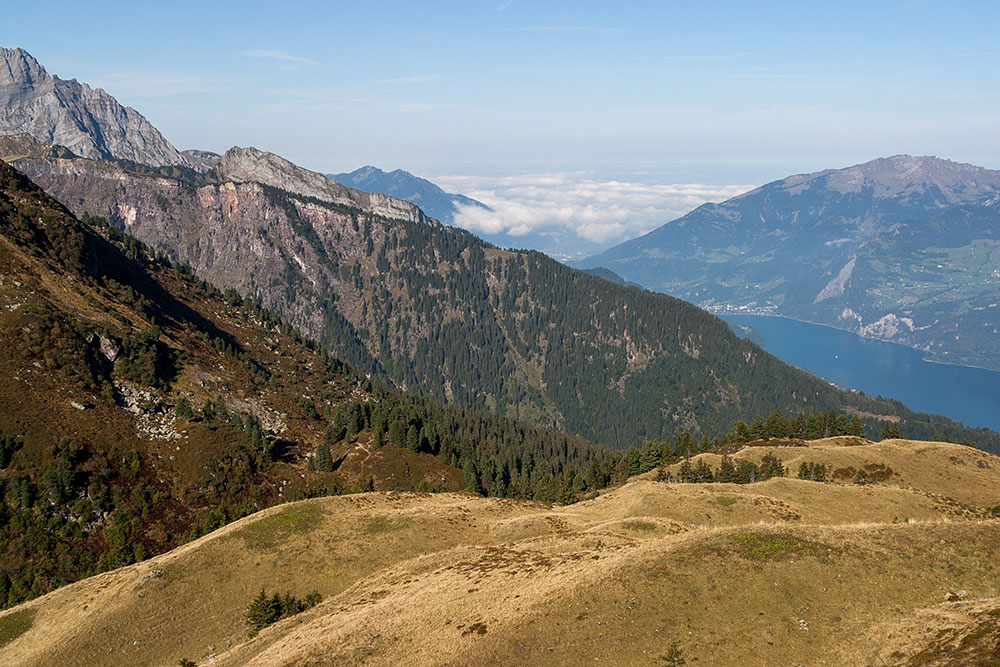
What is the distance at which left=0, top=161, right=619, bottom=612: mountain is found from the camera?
11181 centimetres

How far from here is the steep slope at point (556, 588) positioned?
4281cm

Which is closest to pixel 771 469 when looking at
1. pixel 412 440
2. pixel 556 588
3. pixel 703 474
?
pixel 703 474

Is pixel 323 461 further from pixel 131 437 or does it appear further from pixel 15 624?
pixel 15 624

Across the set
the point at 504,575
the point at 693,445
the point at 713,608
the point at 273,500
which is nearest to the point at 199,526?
the point at 273,500

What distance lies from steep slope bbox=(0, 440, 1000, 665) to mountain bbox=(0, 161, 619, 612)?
37.7 m

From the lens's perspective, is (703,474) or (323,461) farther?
(323,461)

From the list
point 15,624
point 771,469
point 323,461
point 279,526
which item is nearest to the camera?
point 15,624

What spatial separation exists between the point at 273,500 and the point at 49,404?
51384 mm

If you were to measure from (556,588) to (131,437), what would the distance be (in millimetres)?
119032

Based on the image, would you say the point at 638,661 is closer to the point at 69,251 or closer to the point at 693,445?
the point at 693,445

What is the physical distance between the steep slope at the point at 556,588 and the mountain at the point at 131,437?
37699 millimetres

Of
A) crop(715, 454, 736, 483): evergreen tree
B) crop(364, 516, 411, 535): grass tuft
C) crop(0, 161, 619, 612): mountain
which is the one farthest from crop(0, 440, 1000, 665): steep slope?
crop(0, 161, 619, 612): mountain

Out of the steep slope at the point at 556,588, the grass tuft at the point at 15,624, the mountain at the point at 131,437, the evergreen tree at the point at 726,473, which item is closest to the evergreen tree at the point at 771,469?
the evergreen tree at the point at 726,473

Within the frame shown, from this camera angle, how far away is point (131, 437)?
133m
